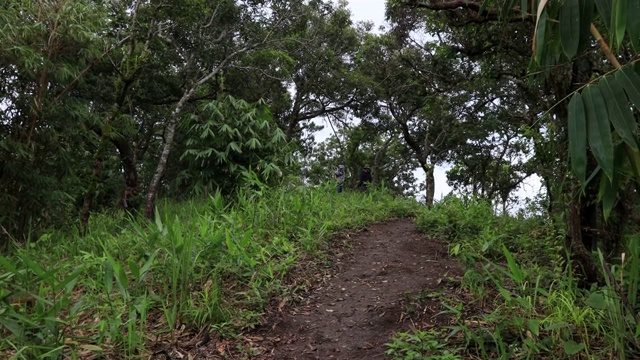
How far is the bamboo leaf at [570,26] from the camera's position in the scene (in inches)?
59.2

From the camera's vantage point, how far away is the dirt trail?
10.2 ft

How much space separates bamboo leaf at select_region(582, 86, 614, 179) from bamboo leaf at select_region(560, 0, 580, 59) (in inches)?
6.4

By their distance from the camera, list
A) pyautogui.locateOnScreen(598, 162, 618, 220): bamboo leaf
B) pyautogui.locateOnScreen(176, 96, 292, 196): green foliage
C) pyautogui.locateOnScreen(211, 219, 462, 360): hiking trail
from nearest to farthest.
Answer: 1. pyautogui.locateOnScreen(598, 162, 618, 220): bamboo leaf
2. pyautogui.locateOnScreen(211, 219, 462, 360): hiking trail
3. pyautogui.locateOnScreen(176, 96, 292, 196): green foliage

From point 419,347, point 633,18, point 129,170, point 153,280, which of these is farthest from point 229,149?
point 633,18

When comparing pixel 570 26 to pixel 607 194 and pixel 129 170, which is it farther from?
pixel 129 170

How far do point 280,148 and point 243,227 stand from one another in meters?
2.69

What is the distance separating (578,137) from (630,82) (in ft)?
0.85

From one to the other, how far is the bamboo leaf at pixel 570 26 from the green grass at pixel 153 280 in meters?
2.76

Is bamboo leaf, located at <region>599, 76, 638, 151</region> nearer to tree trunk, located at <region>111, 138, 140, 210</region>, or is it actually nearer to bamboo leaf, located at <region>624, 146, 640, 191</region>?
bamboo leaf, located at <region>624, 146, 640, 191</region>

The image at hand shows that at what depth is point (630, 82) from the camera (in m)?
1.43

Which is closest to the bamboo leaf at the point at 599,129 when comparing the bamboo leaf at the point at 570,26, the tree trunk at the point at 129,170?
the bamboo leaf at the point at 570,26

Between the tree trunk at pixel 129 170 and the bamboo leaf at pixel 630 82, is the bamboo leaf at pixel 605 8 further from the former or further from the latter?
the tree trunk at pixel 129 170

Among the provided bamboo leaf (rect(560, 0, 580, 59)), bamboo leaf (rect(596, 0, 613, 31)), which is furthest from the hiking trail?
bamboo leaf (rect(596, 0, 613, 31))

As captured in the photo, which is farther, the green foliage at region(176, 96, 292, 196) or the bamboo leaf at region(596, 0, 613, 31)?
the green foliage at region(176, 96, 292, 196)
